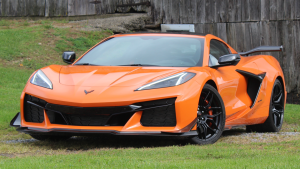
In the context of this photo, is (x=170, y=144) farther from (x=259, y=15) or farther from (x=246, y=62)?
(x=259, y=15)

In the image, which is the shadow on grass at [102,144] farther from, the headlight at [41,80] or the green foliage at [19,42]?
the green foliage at [19,42]

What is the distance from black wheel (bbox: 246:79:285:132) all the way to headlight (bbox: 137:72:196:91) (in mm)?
2203

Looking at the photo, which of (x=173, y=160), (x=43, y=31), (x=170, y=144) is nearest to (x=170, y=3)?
(x=43, y=31)

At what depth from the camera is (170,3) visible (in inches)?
566

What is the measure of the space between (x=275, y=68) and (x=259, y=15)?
5830 millimetres

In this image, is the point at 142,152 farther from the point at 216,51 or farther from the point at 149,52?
the point at 216,51

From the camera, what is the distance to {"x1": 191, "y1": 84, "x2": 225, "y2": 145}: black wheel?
4758mm

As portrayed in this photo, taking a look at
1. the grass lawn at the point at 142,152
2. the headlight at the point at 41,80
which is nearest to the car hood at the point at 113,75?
the headlight at the point at 41,80

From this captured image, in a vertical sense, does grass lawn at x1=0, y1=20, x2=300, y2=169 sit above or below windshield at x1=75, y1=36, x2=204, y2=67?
below

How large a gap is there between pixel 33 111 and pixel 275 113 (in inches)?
148

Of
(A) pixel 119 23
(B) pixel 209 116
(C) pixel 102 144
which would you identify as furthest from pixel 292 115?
(A) pixel 119 23

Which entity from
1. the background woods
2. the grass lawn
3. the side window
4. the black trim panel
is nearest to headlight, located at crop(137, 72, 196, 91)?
the grass lawn

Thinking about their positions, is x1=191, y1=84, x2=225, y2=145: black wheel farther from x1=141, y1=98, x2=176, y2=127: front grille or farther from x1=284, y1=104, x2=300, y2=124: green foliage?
x1=284, y1=104, x2=300, y2=124: green foliage

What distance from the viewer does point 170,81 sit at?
4.48 metres
